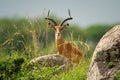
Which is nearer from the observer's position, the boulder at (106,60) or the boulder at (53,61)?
the boulder at (106,60)

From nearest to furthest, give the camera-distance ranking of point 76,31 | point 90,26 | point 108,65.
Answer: point 108,65, point 76,31, point 90,26

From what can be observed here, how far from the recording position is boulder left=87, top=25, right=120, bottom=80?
9281 millimetres

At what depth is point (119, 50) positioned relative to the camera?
31.0 feet

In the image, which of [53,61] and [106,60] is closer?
[106,60]

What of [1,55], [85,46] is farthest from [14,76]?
[85,46]

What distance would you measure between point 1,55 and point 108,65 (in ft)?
13.1

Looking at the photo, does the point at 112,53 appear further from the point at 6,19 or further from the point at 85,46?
the point at 6,19

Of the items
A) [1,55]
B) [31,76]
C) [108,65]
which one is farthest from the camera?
[1,55]

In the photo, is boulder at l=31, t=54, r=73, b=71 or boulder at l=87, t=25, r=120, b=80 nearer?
boulder at l=87, t=25, r=120, b=80

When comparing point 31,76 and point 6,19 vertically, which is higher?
point 6,19

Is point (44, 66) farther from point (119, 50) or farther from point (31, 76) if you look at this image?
point (119, 50)

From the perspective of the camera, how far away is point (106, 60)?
9.50m

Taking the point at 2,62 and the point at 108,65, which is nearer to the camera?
the point at 108,65

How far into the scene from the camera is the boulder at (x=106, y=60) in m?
9.28
